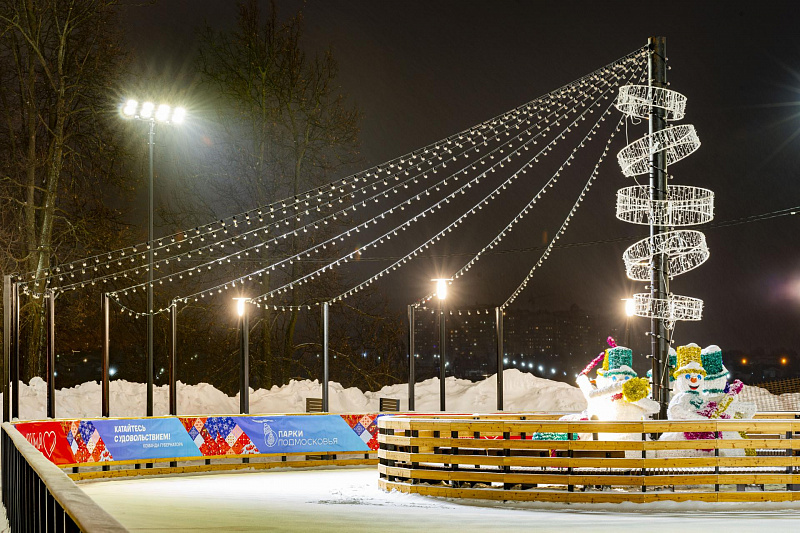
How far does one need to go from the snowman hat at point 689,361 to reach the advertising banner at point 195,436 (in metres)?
9.10

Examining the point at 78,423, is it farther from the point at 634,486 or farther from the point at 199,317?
the point at 199,317

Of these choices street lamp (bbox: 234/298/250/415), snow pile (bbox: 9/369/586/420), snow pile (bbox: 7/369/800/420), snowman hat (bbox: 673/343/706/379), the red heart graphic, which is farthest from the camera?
snow pile (bbox: 7/369/800/420)

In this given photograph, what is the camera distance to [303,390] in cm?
3478

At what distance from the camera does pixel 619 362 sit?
17484 millimetres

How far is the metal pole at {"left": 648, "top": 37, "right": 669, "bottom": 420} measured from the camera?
1680 centimetres

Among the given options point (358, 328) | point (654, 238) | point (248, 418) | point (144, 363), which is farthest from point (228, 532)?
point (144, 363)

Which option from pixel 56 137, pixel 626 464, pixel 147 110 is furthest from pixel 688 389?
pixel 56 137

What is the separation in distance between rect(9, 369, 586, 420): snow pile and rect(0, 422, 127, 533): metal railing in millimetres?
22052

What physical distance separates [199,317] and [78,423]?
1747 cm

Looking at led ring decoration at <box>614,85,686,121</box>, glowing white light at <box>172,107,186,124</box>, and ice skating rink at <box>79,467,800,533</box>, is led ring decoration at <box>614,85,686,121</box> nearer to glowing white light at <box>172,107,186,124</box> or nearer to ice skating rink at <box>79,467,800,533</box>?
ice skating rink at <box>79,467,800,533</box>

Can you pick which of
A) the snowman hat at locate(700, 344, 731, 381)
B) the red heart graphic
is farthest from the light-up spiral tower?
the red heart graphic

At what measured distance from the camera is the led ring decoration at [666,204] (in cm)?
1669

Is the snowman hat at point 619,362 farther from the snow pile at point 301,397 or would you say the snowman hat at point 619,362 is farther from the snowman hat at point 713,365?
the snow pile at point 301,397

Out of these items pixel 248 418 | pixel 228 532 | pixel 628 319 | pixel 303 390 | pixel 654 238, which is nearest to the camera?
pixel 228 532
